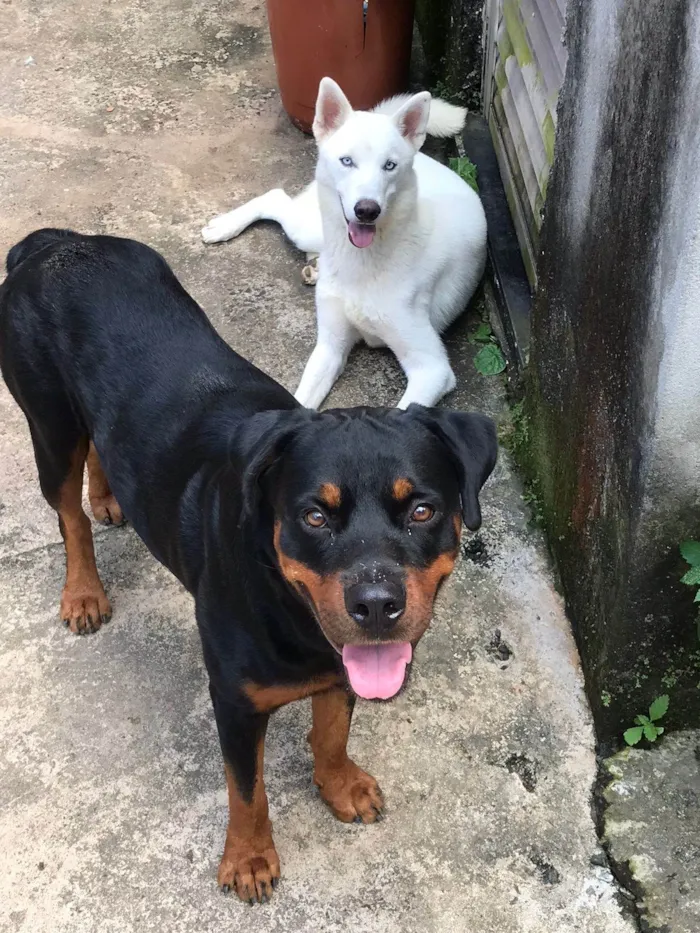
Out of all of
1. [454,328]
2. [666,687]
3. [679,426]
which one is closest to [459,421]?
[679,426]

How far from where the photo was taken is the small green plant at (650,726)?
2.84 m

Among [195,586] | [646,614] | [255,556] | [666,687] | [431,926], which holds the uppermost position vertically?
[255,556]

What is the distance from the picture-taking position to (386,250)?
4082 mm

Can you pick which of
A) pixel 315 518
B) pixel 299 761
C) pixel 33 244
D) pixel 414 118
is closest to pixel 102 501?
pixel 33 244

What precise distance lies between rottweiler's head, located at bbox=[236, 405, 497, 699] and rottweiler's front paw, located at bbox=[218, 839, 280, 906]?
0.77 metres

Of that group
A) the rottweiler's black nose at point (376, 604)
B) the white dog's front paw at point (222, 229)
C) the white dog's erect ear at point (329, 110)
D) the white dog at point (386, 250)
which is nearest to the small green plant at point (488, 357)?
the white dog at point (386, 250)

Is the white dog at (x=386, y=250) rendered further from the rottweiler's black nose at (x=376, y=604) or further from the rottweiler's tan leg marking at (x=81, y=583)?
the rottweiler's black nose at (x=376, y=604)

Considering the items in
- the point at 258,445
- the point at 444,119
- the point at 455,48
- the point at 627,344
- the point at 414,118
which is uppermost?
the point at 258,445

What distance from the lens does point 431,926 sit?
259cm

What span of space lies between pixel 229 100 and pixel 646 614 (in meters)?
4.34

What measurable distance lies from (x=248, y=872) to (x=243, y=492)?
1.13m

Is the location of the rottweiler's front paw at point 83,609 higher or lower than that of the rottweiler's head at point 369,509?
lower

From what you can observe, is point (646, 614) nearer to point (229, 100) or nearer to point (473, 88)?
point (473, 88)

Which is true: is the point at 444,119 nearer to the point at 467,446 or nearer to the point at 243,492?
the point at 467,446
